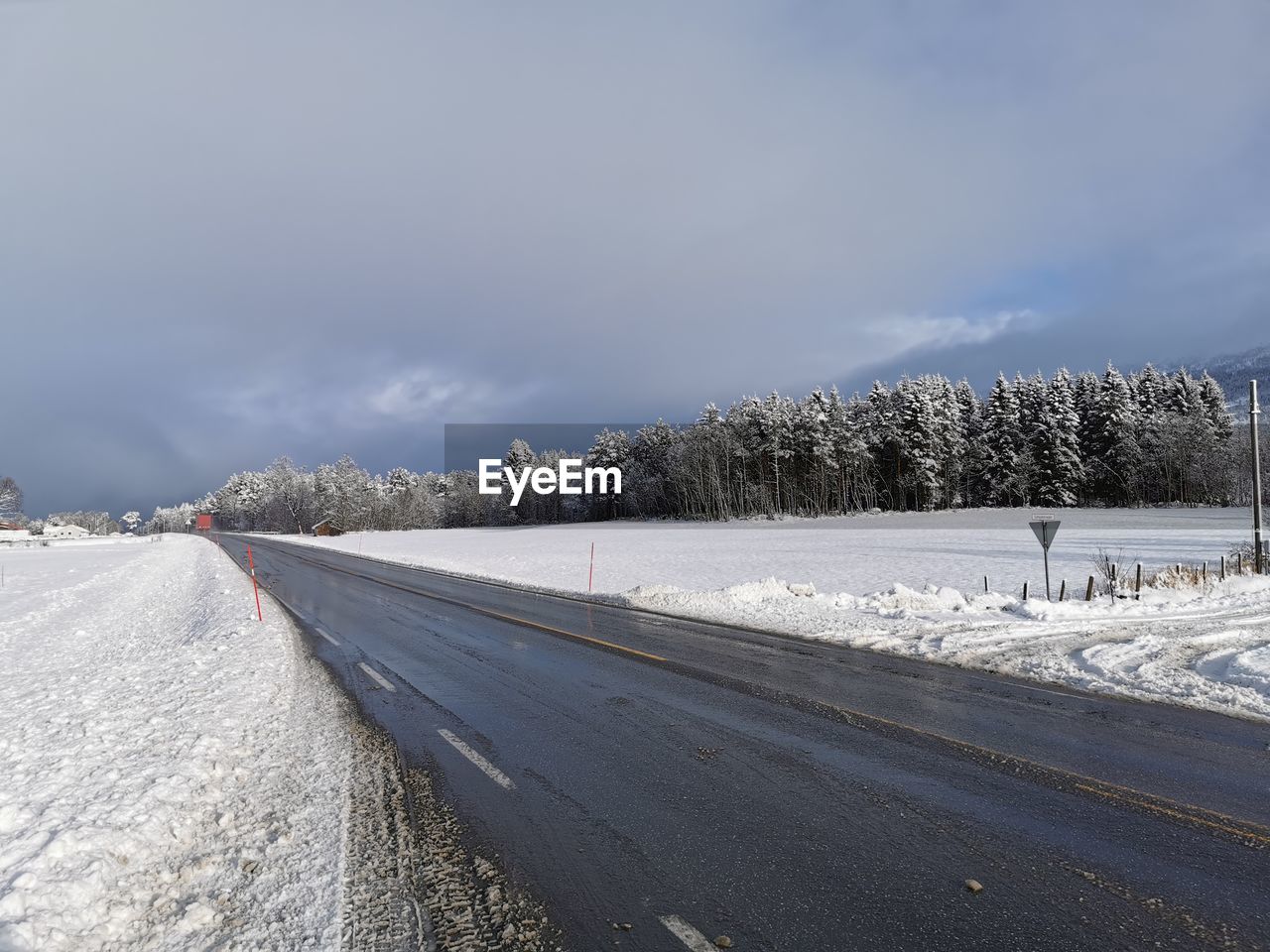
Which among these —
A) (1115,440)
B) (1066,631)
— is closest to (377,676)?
(1066,631)

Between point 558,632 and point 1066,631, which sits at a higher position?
point 1066,631

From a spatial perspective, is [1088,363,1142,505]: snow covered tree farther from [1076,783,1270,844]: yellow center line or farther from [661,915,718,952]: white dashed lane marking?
[661,915,718,952]: white dashed lane marking

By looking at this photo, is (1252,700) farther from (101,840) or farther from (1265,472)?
(1265,472)

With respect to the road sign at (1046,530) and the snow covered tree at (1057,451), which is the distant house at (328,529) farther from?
the road sign at (1046,530)

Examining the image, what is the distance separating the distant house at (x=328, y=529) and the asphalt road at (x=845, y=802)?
104667 millimetres

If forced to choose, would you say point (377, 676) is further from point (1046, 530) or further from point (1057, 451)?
point (1057, 451)

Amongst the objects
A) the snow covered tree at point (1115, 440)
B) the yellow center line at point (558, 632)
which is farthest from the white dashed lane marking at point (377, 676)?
the snow covered tree at point (1115, 440)

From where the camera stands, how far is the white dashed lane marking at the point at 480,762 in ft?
19.5

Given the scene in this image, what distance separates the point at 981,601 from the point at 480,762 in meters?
13.1

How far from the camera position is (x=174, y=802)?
18.4 feet

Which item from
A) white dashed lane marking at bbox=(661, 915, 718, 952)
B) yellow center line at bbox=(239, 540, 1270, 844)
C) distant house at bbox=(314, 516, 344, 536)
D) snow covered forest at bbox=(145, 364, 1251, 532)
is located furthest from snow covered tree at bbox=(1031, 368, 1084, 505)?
distant house at bbox=(314, 516, 344, 536)

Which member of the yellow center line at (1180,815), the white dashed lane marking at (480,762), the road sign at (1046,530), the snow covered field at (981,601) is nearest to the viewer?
the yellow center line at (1180,815)

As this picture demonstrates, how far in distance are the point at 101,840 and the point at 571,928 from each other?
3.54 metres

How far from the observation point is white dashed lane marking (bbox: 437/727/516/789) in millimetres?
5951
